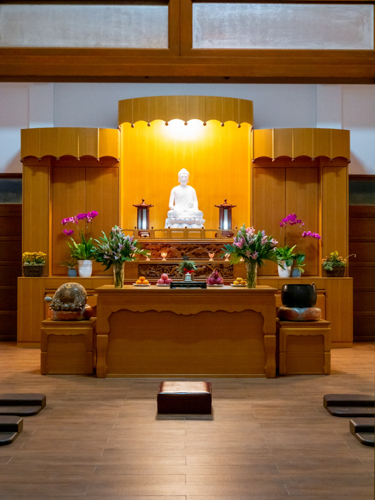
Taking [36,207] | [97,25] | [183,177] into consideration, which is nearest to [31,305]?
[36,207]

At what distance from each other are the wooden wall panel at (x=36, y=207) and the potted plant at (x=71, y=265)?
23 centimetres

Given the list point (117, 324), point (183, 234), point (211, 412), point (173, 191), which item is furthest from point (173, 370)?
point (173, 191)

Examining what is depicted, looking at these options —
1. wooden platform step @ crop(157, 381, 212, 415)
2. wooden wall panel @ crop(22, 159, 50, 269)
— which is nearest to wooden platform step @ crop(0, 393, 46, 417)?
wooden platform step @ crop(157, 381, 212, 415)

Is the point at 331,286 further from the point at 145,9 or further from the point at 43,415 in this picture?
the point at 145,9

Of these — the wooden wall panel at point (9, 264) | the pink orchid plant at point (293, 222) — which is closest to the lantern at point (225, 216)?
the pink orchid plant at point (293, 222)

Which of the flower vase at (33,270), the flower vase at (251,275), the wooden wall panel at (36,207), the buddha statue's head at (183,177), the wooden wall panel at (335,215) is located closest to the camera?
the flower vase at (251,275)

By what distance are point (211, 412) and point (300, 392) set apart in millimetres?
975

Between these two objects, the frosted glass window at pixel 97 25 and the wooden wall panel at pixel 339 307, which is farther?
the wooden wall panel at pixel 339 307

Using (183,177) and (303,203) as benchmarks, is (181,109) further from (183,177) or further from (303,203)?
(303,203)

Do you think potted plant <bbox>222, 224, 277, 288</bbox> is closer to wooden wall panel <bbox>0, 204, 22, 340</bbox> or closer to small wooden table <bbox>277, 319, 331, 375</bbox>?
small wooden table <bbox>277, 319, 331, 375</bbox>

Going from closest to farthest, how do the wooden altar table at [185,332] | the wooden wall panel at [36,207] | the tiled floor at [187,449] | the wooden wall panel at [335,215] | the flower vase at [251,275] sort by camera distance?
1. the tiled floor at [187,449]
2. the wooden altar table at [185,332]
3. the flower vase at [251,275]
4. the wooden wall panel at [36,207]
5. the wooden wall panel at [335,215]

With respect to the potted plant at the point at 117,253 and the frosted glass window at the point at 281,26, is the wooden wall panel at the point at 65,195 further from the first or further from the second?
the frosted glass window at the point at 281,26

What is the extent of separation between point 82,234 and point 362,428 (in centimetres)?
462

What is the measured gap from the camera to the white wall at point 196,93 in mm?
7656
